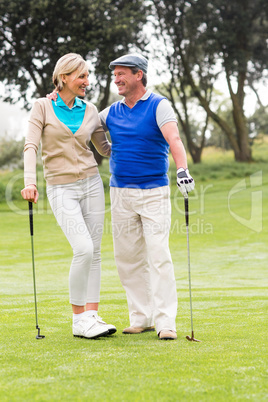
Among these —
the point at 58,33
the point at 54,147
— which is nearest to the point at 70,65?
the point at 54,147

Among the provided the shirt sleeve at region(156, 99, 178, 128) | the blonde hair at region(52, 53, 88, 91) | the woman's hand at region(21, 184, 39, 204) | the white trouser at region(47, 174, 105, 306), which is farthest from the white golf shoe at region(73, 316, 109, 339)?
the blonde hair at region(52, 53, 88, 91)

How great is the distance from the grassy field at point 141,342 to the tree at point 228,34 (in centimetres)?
1535

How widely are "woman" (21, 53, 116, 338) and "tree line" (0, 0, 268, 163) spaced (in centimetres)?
1623

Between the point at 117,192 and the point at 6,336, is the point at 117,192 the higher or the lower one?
the higher one

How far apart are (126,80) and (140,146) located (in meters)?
0.48

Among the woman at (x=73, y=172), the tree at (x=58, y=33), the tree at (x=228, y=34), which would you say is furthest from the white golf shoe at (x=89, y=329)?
the tree at (x=228, y=34)

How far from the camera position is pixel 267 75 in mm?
29656

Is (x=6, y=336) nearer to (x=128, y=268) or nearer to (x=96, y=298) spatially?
(x=96, y=298)

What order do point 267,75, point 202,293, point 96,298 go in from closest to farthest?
point 96,298 → point 202,293 → point 267,75

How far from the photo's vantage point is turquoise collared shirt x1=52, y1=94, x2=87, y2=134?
3.99m

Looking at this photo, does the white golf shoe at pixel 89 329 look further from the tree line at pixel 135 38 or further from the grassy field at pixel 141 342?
the tree line at pixel 135 38

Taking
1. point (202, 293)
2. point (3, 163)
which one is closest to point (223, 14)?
point (202, 293)

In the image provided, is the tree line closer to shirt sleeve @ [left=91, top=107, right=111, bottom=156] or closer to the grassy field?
the grassy field

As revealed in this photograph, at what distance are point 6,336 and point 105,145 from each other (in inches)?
60.8
